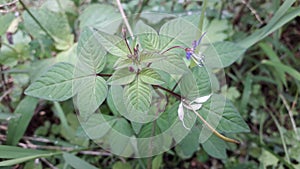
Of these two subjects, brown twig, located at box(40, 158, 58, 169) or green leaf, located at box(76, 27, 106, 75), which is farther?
brown twig, located at box(40, 158, 58, 169)

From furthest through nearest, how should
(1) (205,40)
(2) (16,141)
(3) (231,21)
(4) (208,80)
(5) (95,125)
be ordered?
1. (3) (231,21)
2. (2) (16,141)
3. (1) (205,40)
4. (5) (95,125)
5. (4) (208,80)

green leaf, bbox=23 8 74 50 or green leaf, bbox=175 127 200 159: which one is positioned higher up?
green leaf, bbox=23 8 74 50

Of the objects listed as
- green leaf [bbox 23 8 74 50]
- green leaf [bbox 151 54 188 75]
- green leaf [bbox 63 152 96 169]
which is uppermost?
green leaf [bbox 23 8 74 50]

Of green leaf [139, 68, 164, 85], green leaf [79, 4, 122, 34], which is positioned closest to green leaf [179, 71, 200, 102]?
green leaf [139, 68, 164, 85]

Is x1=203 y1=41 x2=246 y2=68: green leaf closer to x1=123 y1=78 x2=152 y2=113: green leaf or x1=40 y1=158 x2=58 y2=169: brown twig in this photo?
x1=123 y1=78 x2=152 y2=113: green leaf

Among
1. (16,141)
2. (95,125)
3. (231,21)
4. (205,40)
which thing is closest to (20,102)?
(16,141)

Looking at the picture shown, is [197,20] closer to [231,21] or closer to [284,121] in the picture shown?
[231,21]

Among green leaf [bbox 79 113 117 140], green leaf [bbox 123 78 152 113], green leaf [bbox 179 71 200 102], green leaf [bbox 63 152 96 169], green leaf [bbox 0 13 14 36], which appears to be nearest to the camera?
green leaf [bbox 123 78 152 113]
